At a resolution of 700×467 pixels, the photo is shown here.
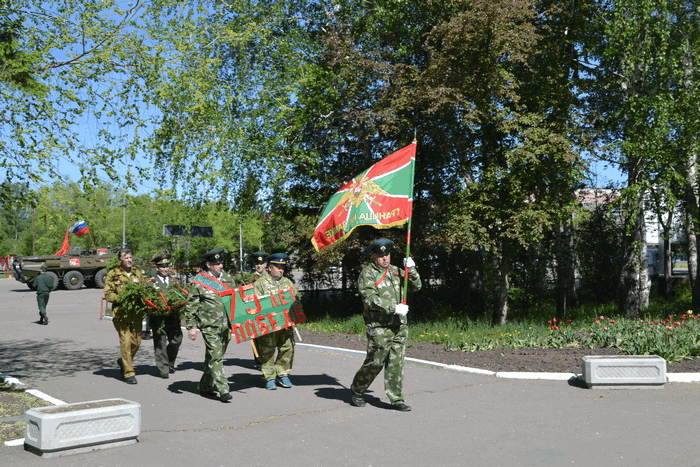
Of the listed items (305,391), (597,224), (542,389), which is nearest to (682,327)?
(542,389)

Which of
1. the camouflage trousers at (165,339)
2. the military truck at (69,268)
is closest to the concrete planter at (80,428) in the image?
the camouflage trousers at (165,339)

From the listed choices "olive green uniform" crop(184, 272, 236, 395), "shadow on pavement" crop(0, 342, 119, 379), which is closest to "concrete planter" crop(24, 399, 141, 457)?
"olive green uniform" crop(184, 272, 236, 395)

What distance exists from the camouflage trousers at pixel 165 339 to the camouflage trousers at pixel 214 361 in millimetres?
1571

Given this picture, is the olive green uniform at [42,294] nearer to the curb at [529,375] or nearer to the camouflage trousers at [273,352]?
the camouflage trousers at [273,352]

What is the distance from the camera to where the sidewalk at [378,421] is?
5.79 metres

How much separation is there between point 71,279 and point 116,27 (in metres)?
26.6

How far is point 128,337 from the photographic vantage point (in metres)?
9.37

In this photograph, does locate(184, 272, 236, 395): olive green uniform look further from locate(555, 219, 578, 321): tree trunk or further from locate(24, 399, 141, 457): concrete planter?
locate(555, 219, 578, 321): tree trunk

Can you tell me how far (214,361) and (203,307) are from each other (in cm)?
69

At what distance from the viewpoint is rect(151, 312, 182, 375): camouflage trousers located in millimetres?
9789

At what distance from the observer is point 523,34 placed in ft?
48.2

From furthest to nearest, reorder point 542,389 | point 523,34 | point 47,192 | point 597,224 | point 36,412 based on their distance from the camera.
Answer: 1. point 597,224
2. point 523,34
3. point 47,192
4. point 542,389
5. point 36,412

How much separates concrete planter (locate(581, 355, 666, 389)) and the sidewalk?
135mm

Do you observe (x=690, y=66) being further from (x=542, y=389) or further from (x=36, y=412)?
(x=36, y=412)
